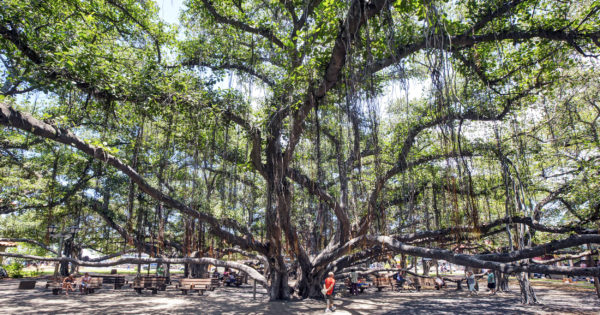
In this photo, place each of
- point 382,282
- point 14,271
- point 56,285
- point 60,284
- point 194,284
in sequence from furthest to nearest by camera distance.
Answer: point 14,271 → point 382,282 → point 194,284 → point 60,284 → point 56,285

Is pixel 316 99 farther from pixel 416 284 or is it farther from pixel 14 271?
pixel 14 271

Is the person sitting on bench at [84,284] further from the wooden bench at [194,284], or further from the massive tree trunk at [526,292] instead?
the massive tree trunk at [526,292]

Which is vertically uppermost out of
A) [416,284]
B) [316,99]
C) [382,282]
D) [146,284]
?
[316,99]

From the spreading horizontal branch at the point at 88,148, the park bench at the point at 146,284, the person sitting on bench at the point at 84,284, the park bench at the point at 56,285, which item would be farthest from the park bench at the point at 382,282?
the park bench at the point at 56,285

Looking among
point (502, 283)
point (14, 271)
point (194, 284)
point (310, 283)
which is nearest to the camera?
point (310, 283)

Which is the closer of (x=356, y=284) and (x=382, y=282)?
(x=356, y=284)

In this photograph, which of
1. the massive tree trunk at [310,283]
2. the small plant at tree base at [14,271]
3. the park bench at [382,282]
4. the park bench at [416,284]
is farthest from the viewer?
the small plant at tree base at [14,271]

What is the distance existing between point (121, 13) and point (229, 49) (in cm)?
236

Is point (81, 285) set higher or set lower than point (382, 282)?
higher

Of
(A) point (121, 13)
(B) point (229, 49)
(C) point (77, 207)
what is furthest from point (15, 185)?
(B) point (229, 49)

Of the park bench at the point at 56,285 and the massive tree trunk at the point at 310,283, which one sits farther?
the park bench at the point at 56,285

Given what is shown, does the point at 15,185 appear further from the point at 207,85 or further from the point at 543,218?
the point at 543,218

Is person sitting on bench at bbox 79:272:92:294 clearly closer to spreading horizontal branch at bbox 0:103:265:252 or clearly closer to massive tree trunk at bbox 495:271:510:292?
spreading horizontal branch at bbox 0:103:265:252

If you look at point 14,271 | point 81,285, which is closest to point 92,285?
point 81,285
